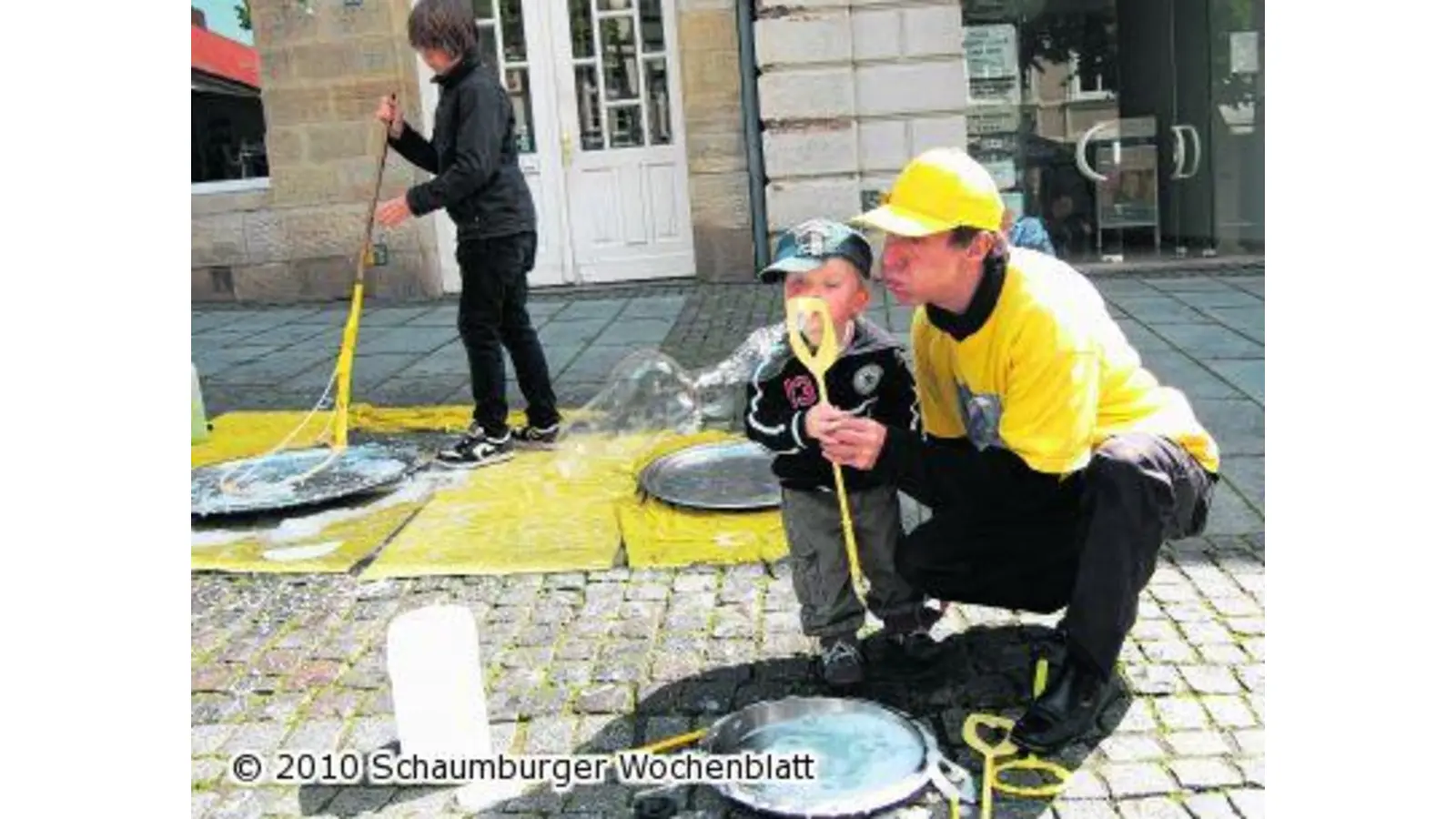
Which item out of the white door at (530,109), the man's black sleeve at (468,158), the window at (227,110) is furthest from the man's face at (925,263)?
the window at (227,110)

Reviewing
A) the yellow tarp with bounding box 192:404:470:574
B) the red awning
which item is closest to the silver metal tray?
the yellow tarp with bounding box 192:404:470:574

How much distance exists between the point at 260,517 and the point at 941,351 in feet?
9.24

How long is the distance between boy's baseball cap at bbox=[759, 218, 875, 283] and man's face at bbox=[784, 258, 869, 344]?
0.06 ft

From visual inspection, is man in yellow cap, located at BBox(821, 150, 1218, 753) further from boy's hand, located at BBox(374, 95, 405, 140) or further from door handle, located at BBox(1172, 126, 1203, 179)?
door handle, located at BBox(1172, 126, 1203, 179)

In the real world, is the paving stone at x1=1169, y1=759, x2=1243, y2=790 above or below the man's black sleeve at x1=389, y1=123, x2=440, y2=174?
below

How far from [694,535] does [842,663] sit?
1.27m

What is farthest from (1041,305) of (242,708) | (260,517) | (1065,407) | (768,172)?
(768,172)

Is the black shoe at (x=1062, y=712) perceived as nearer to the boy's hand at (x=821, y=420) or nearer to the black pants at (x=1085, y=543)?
the black pants at (x=1085, y=543)

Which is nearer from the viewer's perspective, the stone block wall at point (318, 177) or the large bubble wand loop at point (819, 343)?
the large bubble wand loop at point (819, 343)

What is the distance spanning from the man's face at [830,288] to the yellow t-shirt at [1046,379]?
253mm

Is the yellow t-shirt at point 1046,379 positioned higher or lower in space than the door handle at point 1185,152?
lower

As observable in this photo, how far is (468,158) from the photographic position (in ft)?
16.9

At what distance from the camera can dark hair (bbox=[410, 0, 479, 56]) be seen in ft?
16.8

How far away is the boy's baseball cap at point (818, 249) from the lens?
2.94 metres
